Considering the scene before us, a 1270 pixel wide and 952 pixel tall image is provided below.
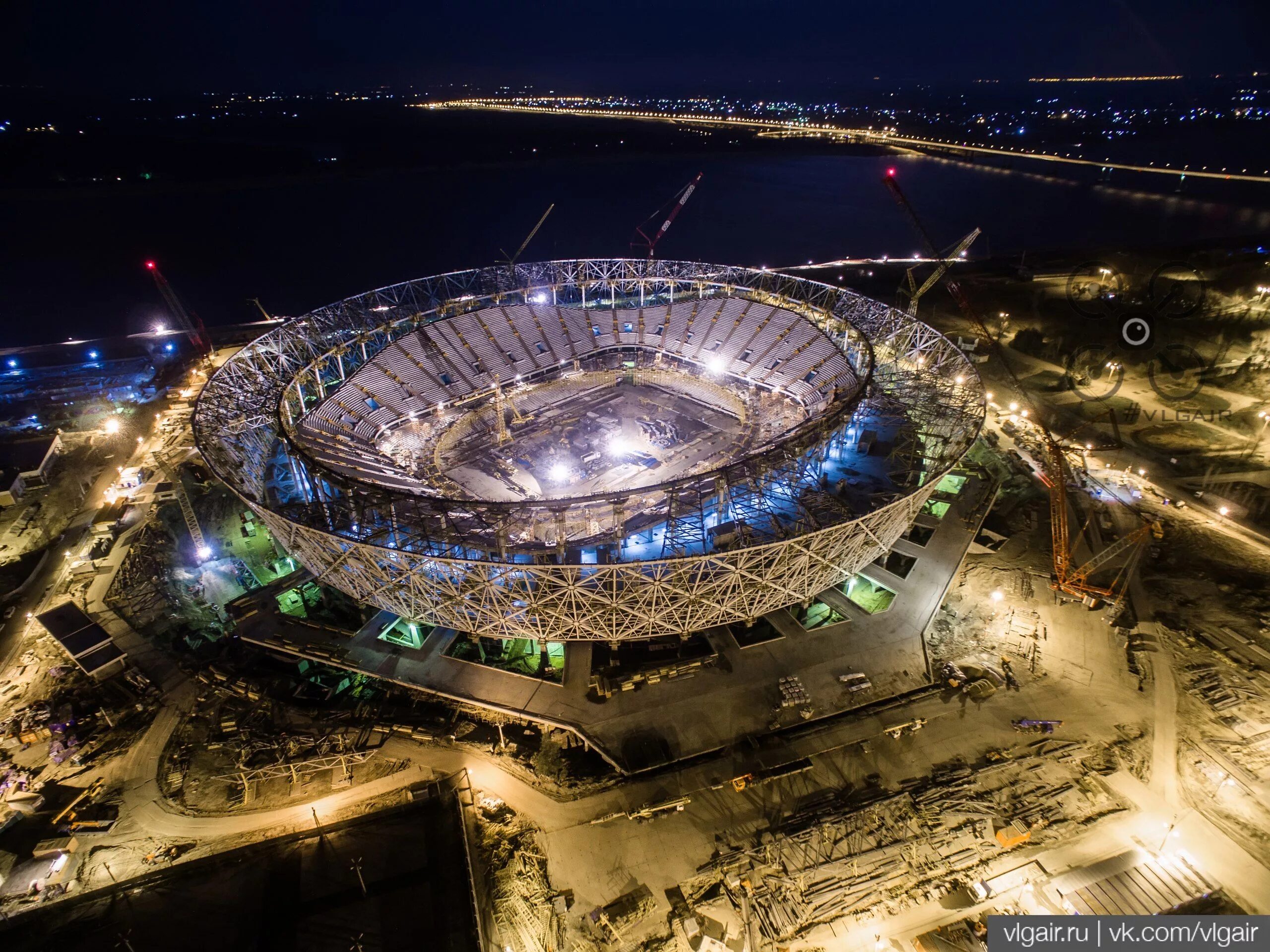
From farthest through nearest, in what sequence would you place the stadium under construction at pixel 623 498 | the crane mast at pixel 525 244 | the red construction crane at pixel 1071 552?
1. the crane mast at pixel 525 244
2. the red construction crane at pixel 1071 552
3. the stadium under construction at pixel 623 498

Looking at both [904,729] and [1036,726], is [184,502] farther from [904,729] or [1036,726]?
[1036,726]

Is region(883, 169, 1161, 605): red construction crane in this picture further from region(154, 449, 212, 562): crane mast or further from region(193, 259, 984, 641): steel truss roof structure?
region(154, 449, 212, 562): crane mast

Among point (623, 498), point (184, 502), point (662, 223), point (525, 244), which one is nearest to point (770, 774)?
point (623, 498)

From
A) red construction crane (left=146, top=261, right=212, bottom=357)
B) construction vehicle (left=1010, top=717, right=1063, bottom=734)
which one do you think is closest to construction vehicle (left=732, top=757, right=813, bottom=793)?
construction vehicle (left=1010, top=717, right=1063, bottom=734)

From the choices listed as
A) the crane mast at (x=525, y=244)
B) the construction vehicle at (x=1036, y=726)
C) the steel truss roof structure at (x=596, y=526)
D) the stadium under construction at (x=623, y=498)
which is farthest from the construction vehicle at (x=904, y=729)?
the crane mast at (x=525, y=244)

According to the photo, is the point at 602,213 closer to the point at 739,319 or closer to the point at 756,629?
the point at 739,319

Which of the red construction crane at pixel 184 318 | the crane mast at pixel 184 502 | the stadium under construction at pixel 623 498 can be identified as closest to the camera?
the stadium under construction at pixel 623 498

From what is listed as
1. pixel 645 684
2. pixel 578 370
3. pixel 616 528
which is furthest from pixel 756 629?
pixel 578 370

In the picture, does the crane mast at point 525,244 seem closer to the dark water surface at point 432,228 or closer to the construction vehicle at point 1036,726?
the dark water surface at point 432,228
